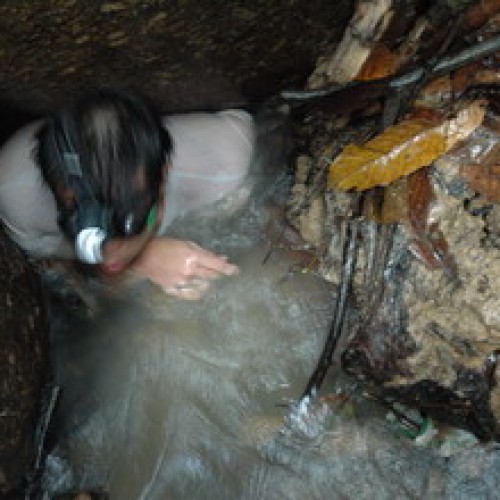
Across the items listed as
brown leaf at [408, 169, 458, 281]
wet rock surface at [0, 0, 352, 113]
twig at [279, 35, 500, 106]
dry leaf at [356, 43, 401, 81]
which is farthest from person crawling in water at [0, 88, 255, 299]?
brown leaf at [408, 169, 458, 281]

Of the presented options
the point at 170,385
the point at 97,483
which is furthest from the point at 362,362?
the point at 97,483

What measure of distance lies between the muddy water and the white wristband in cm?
84

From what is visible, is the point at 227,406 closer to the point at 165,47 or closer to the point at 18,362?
the point at 18,362

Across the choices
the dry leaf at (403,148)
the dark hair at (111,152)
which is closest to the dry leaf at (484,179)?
the dry leaf at (403,148)

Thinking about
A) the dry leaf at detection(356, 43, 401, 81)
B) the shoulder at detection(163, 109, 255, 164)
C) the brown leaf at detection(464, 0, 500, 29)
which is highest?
the brown leaf at detection(464, 0, 500, 29)

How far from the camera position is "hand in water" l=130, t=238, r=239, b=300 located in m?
3.24

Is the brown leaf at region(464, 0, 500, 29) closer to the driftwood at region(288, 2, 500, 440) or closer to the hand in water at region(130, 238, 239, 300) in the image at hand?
the driftwood at region(288, 2, 500, 440)

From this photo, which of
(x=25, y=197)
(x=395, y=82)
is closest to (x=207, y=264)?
(x=25, y=197)

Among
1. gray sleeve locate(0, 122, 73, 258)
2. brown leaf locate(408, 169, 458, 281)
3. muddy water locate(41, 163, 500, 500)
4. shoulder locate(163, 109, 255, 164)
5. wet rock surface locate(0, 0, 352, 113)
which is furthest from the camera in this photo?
shoulder locate(163, 109, 255, 164)

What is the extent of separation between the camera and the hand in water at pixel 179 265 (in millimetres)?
3238

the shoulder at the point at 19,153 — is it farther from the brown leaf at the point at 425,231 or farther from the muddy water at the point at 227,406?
the brown leaf at the point at 425,231

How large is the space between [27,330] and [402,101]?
187 cm

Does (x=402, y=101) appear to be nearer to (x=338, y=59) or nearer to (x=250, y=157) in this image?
(x=338, y=59)

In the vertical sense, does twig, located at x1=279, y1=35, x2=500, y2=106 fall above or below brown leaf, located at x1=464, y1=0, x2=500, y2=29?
below
